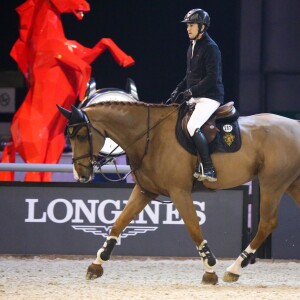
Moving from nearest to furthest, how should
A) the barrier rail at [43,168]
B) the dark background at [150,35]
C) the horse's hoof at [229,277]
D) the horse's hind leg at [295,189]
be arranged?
1. the horse's hoof at [229,277]
2. the horse's hind leg at [295,189]
3. the barrier rail at [43,168]
4. the dark background at [150,35]

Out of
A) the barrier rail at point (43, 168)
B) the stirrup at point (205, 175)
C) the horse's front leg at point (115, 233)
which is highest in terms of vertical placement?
the stirrup at point (205, 175)

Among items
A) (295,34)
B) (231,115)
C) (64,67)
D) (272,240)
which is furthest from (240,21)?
(231,115)

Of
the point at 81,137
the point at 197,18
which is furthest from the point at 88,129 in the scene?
the point at 197,18

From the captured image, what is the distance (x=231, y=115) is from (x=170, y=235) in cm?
184

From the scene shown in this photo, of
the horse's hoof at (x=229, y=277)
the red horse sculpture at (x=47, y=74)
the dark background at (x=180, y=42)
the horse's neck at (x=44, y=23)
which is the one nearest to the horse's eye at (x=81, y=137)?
the horse's hoof at (x=229, y=277)

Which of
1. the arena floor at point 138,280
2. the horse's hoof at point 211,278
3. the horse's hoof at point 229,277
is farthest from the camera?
the horse's hoof at point 229,277

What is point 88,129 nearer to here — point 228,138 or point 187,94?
point 187,94

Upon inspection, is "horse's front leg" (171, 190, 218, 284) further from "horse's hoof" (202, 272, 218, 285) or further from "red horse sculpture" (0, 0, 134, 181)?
"red horse sculpture" (0, 0, 134, 181)

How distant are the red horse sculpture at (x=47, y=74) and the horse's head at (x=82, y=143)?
303 centimetres

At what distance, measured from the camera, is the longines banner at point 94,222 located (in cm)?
861

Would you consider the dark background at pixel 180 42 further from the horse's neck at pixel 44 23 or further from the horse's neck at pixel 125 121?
the horse's neck at pixel 125 121

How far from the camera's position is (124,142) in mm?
7109

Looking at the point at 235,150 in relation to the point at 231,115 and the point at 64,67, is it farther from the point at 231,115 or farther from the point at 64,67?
the point at 64,67

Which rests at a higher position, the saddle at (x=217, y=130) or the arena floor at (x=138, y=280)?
the saddle at (x=217, y=130)
